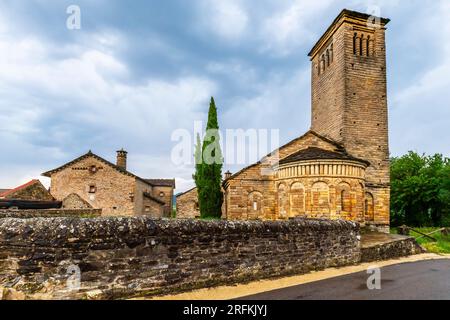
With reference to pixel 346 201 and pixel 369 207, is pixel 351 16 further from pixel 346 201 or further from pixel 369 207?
pixel 346 201

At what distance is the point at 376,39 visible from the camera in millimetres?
18625

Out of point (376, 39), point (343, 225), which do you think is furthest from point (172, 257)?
point (376, 39)

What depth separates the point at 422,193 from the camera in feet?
92.1

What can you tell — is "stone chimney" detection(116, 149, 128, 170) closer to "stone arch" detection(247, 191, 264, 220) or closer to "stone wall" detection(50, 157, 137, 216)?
"stone wall" detection(50, 157, 137, 216)

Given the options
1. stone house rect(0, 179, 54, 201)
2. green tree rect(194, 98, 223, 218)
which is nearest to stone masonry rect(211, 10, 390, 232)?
green tree rect(194, 98, 223, 218)

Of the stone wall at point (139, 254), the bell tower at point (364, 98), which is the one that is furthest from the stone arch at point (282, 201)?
the stone wall at point (139, 254)

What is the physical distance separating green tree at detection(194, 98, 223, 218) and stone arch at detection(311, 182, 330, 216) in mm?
7187

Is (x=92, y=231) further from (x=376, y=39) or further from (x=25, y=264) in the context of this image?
(x=376, y=39)

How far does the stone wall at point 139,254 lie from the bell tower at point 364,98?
1194 cm

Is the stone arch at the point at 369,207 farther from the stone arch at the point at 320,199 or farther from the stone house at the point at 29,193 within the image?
the stone house at the point at 29,193

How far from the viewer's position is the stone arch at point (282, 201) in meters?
14.5

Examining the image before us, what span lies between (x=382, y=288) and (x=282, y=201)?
8484mm

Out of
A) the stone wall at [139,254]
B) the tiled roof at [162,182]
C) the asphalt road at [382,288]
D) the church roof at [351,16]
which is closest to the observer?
the stone wall at [139,254]

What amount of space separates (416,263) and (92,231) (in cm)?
1055
